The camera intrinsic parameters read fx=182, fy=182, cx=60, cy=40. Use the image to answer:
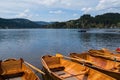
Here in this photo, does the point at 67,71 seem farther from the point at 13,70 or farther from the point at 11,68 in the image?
the point at 11,68

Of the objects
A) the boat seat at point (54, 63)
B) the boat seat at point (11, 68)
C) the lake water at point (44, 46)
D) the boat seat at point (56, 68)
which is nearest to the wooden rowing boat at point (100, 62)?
the boat seat at point (56, 68)

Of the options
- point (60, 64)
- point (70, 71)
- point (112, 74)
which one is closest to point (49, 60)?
point (60, 64)

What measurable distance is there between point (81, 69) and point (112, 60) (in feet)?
15.6

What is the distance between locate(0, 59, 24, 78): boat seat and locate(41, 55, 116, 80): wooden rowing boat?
2.32m

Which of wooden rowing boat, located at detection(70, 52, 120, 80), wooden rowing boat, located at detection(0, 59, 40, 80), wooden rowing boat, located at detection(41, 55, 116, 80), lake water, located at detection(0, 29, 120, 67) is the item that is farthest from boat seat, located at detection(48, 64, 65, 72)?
lake water, located at detection(0, 29, 120, 67)

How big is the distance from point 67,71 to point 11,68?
5.36m

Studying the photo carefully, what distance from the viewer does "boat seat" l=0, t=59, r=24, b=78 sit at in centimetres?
1625

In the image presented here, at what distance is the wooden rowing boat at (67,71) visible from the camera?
46.0 feet

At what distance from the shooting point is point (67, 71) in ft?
58.5

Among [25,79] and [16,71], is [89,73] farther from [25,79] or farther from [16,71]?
[16,71]

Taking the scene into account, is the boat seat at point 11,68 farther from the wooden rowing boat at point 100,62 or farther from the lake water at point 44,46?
the lake water at point 44,46

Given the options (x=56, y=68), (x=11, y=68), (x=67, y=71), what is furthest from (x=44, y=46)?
(x=11, y=68)

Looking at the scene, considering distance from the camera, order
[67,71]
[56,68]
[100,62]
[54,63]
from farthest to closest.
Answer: [100,62], [54,63], [56,68], [67,71]

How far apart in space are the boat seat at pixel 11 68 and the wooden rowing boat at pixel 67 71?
2.32 meters
